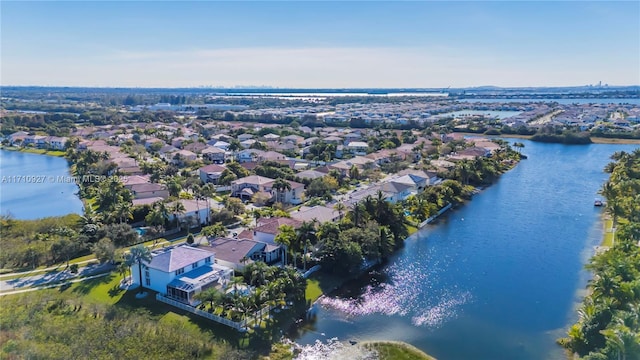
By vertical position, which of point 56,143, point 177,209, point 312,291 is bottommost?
point 312,291

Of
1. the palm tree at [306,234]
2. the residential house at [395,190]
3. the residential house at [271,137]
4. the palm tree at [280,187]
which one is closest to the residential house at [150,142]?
the residential house at [271,137]

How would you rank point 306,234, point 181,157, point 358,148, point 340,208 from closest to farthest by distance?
1. point 306,234
2. point 340,208
3. point 181,157
4. point 358,148

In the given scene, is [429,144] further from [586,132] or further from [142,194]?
[142,194]

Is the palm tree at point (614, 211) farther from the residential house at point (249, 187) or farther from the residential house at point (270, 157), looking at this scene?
the residential house at point (270, 157)

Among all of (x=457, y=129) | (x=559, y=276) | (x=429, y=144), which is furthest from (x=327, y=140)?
(x=559, y=276)

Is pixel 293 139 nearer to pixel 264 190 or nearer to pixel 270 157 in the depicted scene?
pixel 270 157

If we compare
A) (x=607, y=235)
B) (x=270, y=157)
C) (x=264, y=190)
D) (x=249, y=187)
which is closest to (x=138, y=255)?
(x=249, y=187)

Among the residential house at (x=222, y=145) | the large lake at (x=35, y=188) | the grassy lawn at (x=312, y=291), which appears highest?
the residential house at (x=222, y=145)
